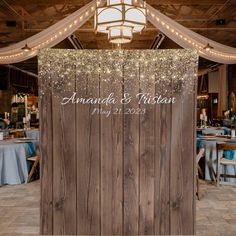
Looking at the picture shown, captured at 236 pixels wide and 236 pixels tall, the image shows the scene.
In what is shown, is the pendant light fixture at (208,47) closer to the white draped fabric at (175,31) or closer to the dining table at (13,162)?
the white draped fabric at (175,31)

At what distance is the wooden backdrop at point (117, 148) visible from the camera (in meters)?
2.84

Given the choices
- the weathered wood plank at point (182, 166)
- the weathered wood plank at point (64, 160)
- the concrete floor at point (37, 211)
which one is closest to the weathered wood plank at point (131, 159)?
the weathered wood plank at point (182, 166)

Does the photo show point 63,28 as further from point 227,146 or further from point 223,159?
point 223,159

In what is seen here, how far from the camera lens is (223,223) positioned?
364 cm

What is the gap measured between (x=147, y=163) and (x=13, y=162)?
347 centimetres

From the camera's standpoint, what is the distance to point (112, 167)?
2916 millimetres

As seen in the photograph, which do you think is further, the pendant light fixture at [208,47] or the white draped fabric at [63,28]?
the pendant light fixture at [208,47]

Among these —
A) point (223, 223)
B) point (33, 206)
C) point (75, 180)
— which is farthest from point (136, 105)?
point (33, 206)

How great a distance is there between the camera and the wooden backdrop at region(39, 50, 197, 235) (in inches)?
112

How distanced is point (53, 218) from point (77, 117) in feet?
3.43

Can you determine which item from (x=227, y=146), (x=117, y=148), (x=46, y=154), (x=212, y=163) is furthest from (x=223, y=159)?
(x=46, y=154)

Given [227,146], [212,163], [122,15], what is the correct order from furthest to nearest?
1. [212,163]
2. [227,146]
3. [122,15]

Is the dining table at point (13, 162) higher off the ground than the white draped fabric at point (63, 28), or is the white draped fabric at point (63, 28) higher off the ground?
the white draped fabric at point (63, 28)

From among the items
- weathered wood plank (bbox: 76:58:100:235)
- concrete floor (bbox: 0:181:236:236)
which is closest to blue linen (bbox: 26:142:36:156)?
concrete floor (bbox: 0:181:236:236)
